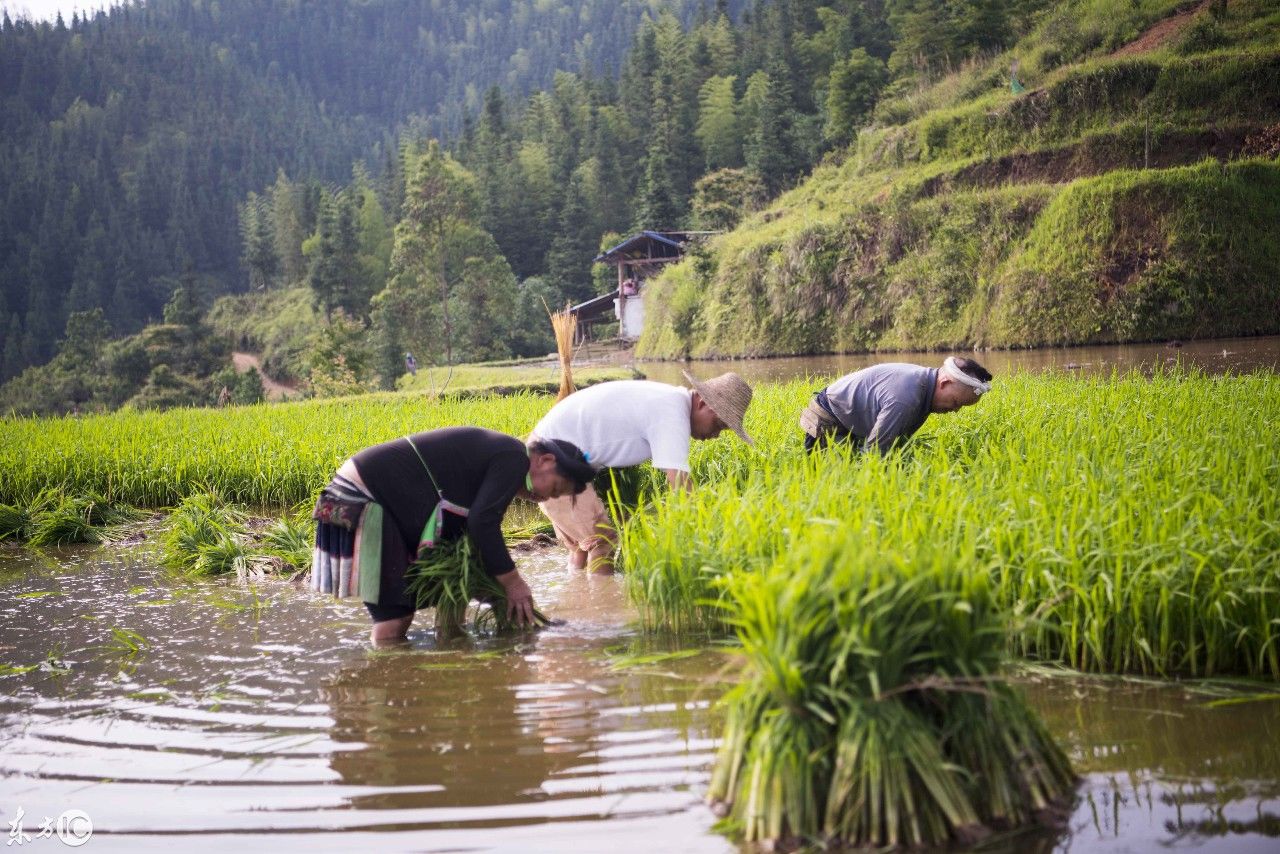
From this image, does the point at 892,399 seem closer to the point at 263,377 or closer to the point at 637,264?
the point at 637,264

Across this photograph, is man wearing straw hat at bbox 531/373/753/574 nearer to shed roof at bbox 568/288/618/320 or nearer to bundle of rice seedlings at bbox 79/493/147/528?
bundle of rice seedlings at bbox 79/493/147/528

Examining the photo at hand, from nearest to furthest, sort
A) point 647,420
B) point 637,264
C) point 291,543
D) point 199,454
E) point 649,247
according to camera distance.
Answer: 1. point 647,420
2. point 291,543
3. point 199,454
4. point 649,247
5. point 637,264

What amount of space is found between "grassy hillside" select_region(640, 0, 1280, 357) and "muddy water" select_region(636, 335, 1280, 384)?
1037 mm

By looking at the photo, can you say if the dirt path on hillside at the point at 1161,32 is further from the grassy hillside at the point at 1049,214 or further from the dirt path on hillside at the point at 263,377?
the dirt path on hillside at the point at 263,377

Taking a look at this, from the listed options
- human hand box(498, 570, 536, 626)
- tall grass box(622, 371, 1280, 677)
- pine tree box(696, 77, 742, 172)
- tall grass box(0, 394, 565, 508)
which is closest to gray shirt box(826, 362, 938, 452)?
tall grass box(622, 371, 1280, 677)

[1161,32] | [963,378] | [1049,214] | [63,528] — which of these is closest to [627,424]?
[963,378]

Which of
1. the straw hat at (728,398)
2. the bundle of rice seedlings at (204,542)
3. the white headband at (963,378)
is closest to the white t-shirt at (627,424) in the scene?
the straw hat at (728,398)

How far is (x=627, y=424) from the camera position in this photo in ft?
15.8

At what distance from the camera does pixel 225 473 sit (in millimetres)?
8188

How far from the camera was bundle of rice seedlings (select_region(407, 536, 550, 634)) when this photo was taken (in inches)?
165

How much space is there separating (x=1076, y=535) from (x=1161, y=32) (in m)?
29.7

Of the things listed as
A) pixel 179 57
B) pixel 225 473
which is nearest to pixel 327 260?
pixel 225 473

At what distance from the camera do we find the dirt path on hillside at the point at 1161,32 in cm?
2768

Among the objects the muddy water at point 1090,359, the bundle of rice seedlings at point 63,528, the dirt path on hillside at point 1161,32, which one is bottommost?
the bundle of rice seedlings at point 63,528
